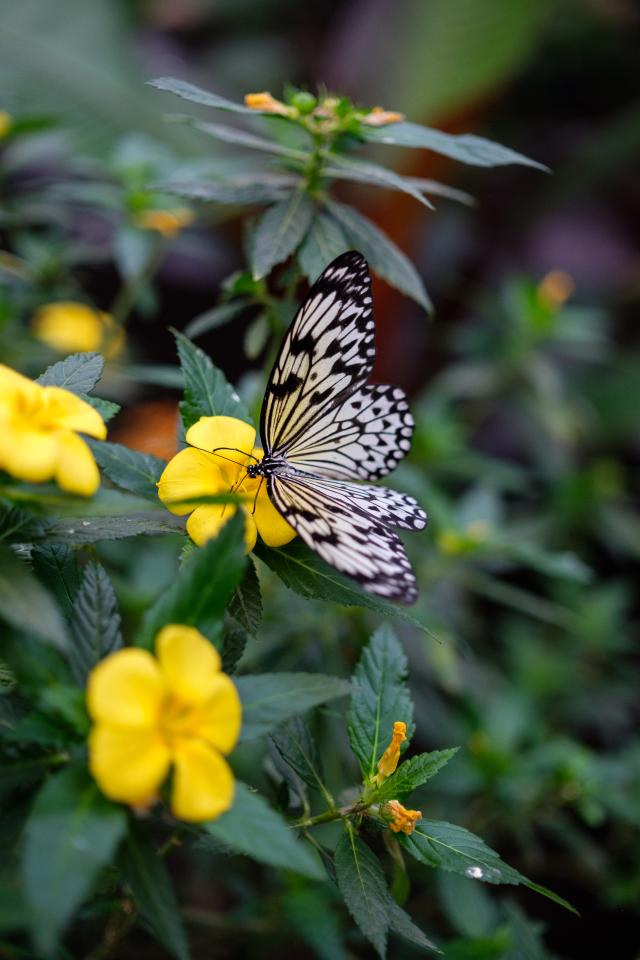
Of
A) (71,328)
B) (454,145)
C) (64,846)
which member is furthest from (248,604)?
(71,328)

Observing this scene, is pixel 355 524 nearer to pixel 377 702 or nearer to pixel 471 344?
pixel 377 702

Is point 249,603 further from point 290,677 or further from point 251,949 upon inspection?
point 251,949

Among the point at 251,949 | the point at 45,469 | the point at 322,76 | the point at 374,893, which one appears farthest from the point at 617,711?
the point at 322,76

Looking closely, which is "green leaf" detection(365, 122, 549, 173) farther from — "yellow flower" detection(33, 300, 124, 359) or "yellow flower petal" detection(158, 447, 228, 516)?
"yellow flower" detection(33, 300, 124, 359)

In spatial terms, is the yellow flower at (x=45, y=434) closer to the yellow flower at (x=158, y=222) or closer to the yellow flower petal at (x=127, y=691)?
the yellow flower petal at (x=127, y=691)

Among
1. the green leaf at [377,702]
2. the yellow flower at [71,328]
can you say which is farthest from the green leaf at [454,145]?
the yellow flower at [71,328]

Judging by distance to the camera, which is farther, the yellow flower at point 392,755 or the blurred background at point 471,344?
the blurred background at point 471,344

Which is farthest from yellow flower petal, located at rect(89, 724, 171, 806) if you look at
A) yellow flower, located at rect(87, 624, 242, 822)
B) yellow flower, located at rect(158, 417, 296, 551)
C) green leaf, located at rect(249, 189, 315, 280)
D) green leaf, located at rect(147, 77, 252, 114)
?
green leaf, located at rect(147, 77, 252, 114)
